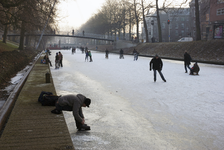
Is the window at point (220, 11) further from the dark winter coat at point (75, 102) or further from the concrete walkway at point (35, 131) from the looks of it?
the dark winter coat at point (75, 102)

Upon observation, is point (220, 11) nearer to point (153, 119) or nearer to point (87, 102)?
point (153, 119)

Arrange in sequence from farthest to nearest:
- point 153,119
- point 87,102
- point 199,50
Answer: point 199,50 → point 153,119 → point 87,102

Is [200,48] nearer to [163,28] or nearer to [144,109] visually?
[144,109]

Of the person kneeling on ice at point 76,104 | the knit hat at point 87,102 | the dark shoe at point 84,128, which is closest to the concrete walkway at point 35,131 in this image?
the person kneeling on ice at point 76,104

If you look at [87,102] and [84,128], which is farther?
[84,128]

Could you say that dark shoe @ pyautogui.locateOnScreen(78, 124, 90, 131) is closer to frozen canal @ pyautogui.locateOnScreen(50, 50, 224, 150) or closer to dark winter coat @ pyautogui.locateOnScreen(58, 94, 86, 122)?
frozen canal @ pyautogui.locateOnScreen(50, 50, 224, 150)

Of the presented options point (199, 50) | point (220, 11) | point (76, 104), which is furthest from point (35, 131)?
point (220, 11)

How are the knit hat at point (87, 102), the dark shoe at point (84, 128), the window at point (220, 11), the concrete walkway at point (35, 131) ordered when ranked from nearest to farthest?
the concrete walkway at point (35, 131) < the knit hat at point (87, 102) < the dark shoe at point (84, 128) < the window at point (220, 11)

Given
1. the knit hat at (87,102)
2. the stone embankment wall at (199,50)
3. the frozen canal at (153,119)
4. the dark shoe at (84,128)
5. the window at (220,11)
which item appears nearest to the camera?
the frozen canal at (153,119)

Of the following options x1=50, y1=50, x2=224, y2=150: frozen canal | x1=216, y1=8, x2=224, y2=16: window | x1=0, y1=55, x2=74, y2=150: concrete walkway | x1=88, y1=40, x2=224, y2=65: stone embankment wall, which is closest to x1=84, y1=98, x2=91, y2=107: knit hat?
x1=0, y1=55, x2=74, y2=150: concrete walkway

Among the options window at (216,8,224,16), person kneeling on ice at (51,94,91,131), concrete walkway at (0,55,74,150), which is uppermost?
window at (216,8,224,16)

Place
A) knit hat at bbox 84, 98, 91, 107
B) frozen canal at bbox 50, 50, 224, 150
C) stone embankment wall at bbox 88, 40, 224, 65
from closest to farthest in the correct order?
frozen canal at bbox 50, 50, 224, 150, knit hat at bbox 84, 98, 91, 107, stone embankment wall at bbox 88, 40, 224, 65

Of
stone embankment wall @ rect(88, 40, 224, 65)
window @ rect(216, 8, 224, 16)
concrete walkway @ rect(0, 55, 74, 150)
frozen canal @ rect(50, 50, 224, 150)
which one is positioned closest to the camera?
concrete walkway @ rect(0, 55, 74, 150)

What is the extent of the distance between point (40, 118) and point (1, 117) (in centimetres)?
196
